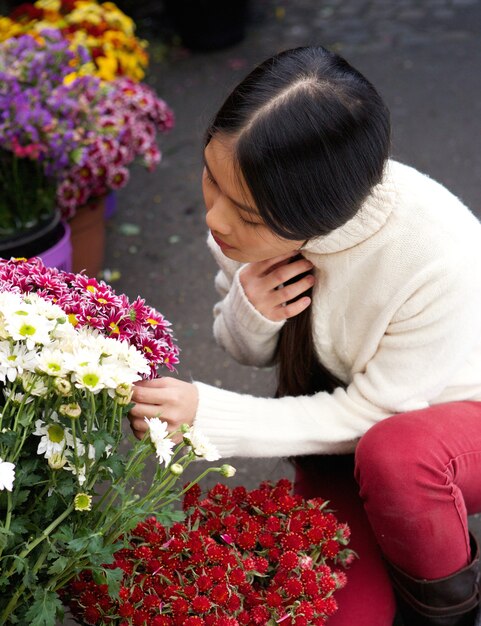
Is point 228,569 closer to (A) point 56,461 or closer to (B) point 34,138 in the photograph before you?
(A) point 56,461

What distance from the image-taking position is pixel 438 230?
155 cm

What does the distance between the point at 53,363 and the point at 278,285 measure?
28.5 inches

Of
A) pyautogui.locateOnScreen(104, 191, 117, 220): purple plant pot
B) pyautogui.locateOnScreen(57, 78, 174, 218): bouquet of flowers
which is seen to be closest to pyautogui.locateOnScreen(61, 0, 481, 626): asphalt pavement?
pyautogui.locateOnScreen(104, 191, 117, 220): purple plant pot

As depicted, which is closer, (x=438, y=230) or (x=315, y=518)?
(x=315, y=518)

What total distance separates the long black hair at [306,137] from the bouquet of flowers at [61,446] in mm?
314

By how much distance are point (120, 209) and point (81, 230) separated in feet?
2.53

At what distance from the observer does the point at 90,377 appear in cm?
106

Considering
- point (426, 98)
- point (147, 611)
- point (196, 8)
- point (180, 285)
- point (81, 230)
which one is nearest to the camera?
point (147, 611)

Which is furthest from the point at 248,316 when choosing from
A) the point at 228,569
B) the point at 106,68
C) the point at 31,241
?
the point at 106,68

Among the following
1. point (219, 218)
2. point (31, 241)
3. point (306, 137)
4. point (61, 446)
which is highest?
point (306, 137)

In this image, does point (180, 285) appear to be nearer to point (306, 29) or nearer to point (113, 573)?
point (113, 573)

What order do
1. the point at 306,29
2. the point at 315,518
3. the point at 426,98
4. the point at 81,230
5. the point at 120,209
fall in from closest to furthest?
the point at 315,518 → the point at 81,230 → the point at 120,209 → the point at 426,98 → the point at 306,29

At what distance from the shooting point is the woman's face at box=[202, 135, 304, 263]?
1373mm

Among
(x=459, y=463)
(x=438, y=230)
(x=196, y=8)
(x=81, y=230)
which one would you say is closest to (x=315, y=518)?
(x=459, y=463)
